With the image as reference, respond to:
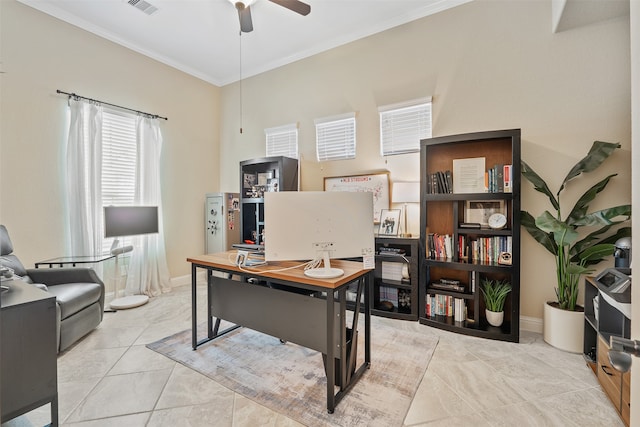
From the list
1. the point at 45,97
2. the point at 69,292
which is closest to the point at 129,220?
the point at 69,292

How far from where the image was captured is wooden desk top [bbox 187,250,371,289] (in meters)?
1.75

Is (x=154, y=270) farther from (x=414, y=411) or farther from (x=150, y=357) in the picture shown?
(x=414, y=411)

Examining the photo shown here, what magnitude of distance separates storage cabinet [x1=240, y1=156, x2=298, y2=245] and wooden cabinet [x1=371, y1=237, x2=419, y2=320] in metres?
1.62

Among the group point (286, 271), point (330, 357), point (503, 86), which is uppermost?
point (503, 86)

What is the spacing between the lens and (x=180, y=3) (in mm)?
3166

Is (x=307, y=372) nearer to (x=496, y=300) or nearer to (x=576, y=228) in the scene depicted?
(x=496, y=300)

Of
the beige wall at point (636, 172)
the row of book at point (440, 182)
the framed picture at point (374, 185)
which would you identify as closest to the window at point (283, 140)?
Answer: the framed picture at point (374, 185)

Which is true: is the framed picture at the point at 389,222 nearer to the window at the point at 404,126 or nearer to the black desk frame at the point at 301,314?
the window at the point at 404,126

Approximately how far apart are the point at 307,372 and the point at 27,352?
1.65 m

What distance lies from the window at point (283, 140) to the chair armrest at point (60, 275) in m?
2.83

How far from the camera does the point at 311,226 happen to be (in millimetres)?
1853

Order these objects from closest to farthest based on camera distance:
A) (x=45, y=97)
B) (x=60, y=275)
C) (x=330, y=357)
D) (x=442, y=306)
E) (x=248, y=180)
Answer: (x=330, y=357)
(x=60, y=275)
(x=442, y=306)
(x=45, y=97)
(x=248, y=180)

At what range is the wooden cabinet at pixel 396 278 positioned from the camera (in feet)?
10.1

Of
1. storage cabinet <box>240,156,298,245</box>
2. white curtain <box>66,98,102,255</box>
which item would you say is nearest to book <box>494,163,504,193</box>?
storage cabinet <box>240,156,298,245</box>
